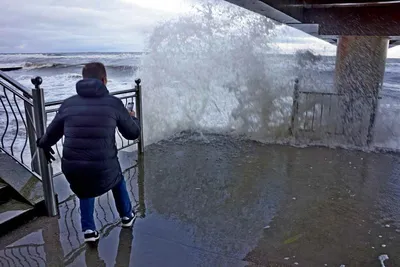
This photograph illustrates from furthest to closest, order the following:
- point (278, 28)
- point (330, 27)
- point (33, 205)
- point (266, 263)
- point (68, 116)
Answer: point (278, 28) → point (330, 27) → point (33, 205) → point (266, 263) → point (68, 116)

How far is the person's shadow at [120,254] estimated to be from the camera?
280cm

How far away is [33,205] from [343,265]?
10.5 feet

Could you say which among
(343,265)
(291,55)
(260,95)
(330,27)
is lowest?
(343,265)

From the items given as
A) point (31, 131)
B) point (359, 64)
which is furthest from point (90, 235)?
point (359, 64)

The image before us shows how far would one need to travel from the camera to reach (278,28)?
9.05 m

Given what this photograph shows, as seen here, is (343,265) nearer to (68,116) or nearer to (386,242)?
(386,242)

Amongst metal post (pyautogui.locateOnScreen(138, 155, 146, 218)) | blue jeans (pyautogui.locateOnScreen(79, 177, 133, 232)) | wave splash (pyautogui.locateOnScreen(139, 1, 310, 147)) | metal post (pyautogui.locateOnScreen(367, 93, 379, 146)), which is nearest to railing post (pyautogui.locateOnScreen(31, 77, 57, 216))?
blue jeans (pyautogui.locateOnScreen(79, 177, 133, 232))

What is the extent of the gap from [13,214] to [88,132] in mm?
1465

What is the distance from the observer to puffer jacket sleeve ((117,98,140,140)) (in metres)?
2.81

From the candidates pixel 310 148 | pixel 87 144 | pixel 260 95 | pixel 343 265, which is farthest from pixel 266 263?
pixel 260 95

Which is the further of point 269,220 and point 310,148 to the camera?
point 310,148

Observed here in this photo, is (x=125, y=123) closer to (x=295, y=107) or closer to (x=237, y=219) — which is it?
(x=237, y=219)

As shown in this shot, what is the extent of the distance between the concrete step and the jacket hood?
1.63 metres

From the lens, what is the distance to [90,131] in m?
2.70
